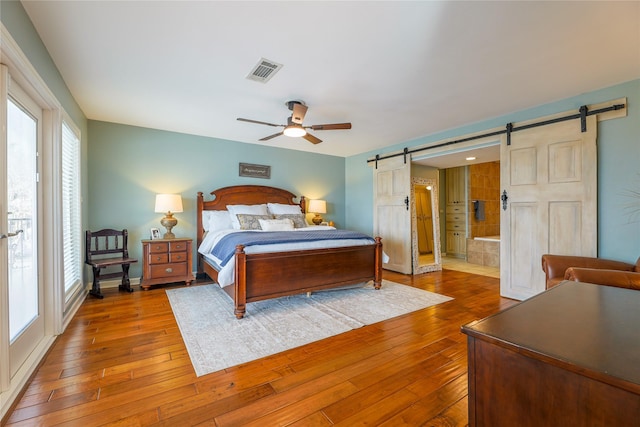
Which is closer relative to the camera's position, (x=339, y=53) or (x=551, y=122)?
(x=339, y=53)

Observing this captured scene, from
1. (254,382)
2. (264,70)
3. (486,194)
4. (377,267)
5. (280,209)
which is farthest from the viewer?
(486,194)

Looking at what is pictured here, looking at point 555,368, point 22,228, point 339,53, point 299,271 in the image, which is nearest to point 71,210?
point 22,228

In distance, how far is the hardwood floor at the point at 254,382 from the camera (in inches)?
60.1

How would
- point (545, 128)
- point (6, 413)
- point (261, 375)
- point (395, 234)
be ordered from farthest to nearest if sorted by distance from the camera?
point (395, 234), point (545, 128), point (261, 375), point (6, 413)

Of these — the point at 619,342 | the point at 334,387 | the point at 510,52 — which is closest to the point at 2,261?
the point at 334,387

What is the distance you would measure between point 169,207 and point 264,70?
263 cm

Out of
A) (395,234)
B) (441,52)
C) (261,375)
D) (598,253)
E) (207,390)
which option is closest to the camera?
(207,390)

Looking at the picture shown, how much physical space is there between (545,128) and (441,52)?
2069mm

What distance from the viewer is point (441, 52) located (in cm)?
229

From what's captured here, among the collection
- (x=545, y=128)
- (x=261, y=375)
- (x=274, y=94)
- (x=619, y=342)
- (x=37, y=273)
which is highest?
(x=274, y=94)

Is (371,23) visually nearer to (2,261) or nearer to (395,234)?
(2,261)

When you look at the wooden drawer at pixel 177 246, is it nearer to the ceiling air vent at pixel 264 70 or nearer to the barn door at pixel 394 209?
the ceiling air vent at pixel 264 70

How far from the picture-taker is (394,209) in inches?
208

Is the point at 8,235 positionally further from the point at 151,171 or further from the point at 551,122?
the point at 551,122
